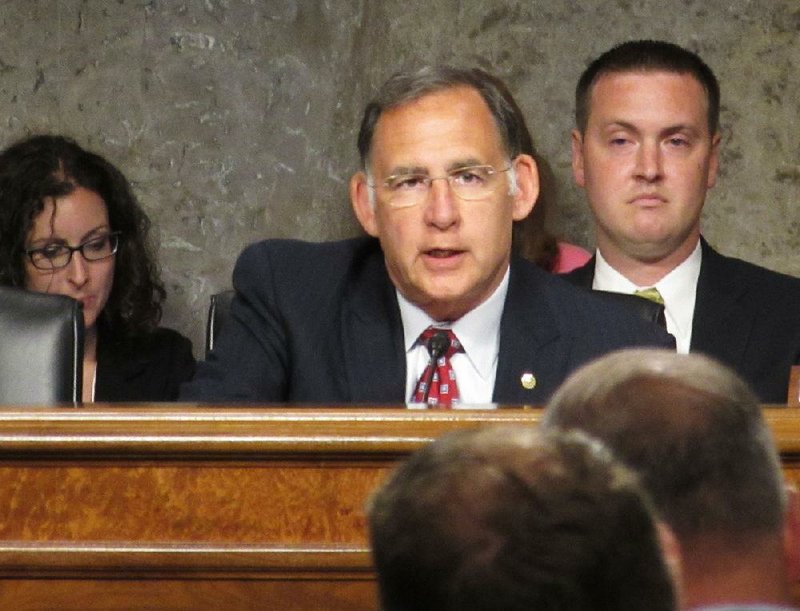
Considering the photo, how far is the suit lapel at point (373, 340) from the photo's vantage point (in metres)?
2.75

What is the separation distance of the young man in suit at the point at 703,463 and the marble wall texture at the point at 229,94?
10.2 feet

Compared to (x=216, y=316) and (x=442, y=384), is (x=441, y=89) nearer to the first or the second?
(x=442, y=384)

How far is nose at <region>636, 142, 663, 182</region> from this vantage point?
3457 mm

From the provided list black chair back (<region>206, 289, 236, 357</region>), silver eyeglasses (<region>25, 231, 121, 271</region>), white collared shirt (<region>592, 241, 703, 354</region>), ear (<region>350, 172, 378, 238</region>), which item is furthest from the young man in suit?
silver eyeglasses (<region>25, 231, 121, 271</region>)

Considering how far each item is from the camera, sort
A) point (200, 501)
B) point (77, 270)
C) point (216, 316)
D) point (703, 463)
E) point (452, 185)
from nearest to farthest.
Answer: point (703, 463), point (200, 501), point (452, 185), point (216, 316), point (77, 270)

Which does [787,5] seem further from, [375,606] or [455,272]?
[375,606]

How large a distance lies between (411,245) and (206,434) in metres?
0.76

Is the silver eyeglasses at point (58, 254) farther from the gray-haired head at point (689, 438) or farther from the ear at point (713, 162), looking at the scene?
the gray-haired head at point (689, 438)

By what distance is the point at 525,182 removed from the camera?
2926mm

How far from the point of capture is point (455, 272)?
2.75 meters

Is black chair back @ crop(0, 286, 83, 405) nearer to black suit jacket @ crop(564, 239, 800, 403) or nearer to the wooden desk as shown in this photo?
the wooden desk

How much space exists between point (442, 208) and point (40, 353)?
0.67m

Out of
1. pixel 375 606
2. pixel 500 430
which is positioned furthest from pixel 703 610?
pixel 375 606

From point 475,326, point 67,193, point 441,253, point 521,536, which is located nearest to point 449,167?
point 441,253
